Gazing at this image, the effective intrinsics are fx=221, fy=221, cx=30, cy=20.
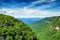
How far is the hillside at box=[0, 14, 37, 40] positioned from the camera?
25.3ft

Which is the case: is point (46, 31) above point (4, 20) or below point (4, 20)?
below

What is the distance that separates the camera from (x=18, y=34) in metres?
7.98

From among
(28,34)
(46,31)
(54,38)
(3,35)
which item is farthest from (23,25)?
(46,31)

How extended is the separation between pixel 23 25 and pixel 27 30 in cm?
53

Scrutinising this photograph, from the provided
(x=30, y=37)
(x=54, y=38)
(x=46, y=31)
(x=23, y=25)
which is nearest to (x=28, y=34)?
(x=30, y=37)

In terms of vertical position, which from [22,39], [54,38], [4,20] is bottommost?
[54,38]

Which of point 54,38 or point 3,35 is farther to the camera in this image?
point 54,38

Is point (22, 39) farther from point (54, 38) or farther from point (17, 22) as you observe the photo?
point (54, 38)

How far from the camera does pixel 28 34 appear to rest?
8.38 meters

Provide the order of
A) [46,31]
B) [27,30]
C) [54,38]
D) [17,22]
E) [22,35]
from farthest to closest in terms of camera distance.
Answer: [46,31]
[54,38]
[17,22]
[27,30]
[22,35]

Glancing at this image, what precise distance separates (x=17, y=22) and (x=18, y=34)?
1.63 meters

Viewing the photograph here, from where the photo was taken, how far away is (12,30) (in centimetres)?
796

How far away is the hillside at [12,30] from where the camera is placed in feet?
25.3

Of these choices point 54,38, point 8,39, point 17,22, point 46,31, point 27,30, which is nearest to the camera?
point 8,39
